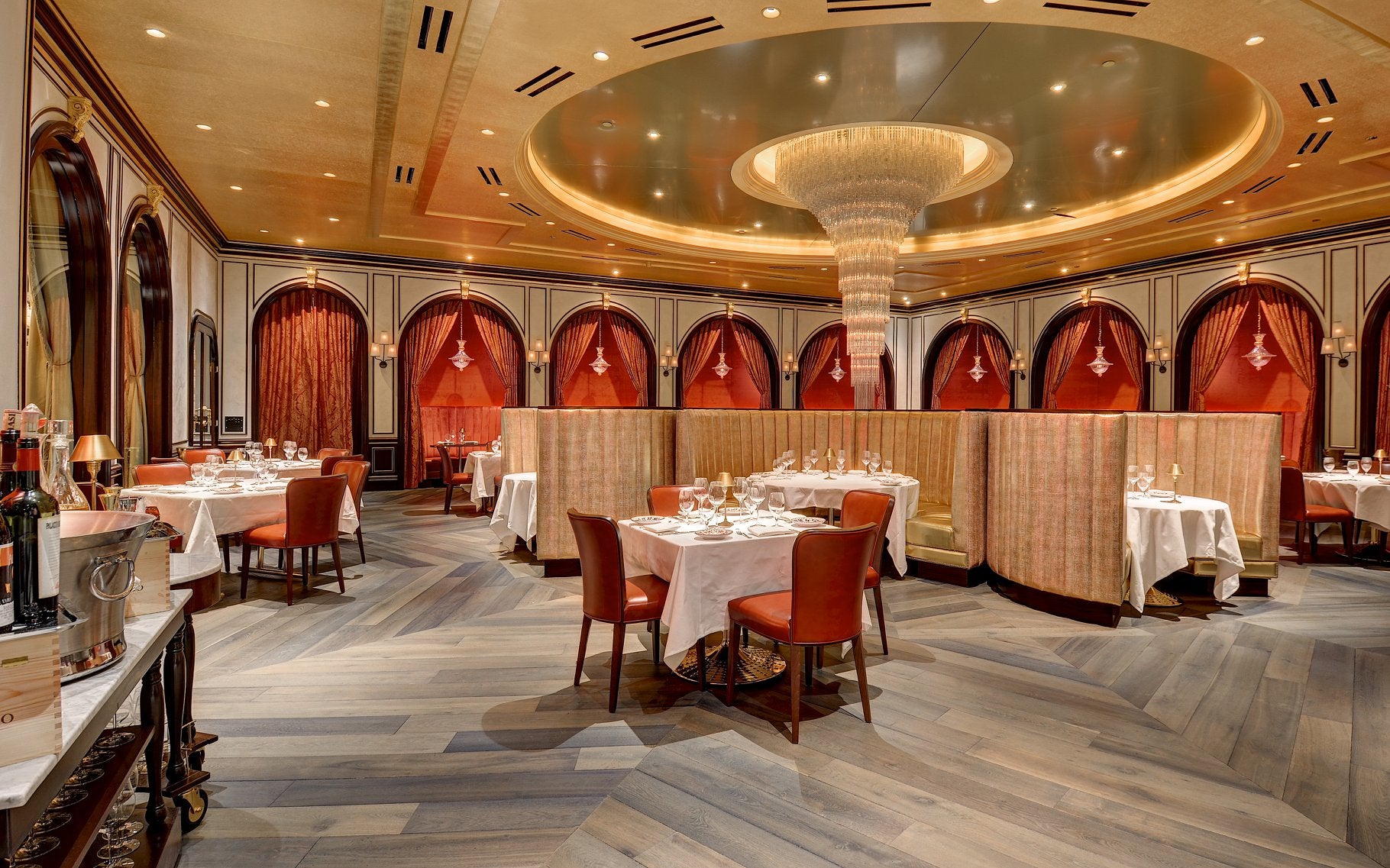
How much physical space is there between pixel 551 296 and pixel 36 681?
37.0ft

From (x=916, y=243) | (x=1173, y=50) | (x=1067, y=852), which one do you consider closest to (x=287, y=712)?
(x=1067, y=852)

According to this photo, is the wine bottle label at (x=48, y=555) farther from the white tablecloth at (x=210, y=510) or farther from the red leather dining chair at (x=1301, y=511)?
the red leather dining chair at (x=1301, y=511)

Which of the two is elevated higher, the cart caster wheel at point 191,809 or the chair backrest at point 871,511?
the chair backrest at point 871,511

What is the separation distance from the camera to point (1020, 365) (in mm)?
12414

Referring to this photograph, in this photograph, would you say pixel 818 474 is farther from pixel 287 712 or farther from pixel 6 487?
pixel 6 487

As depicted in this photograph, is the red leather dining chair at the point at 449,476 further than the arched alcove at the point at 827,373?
No

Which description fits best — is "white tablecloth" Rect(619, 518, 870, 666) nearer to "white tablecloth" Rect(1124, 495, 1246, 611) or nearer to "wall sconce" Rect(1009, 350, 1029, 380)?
"white tablecloth" Rect(1124, 495, 1246, 611)

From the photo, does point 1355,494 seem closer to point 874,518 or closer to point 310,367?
point 874,518

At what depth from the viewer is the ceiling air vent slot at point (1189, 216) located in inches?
316

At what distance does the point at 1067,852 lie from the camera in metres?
2.24

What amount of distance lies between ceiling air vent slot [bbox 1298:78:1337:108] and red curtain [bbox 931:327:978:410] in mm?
8117

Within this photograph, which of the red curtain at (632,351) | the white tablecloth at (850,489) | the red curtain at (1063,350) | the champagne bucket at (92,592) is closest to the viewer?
the champagne bucket at (92,592)

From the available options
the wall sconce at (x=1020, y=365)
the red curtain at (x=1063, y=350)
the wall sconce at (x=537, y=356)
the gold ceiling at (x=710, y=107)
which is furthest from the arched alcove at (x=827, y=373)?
the wall sconce at (x=537, y=356)

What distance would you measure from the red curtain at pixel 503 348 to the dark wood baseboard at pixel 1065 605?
27.4 ft
